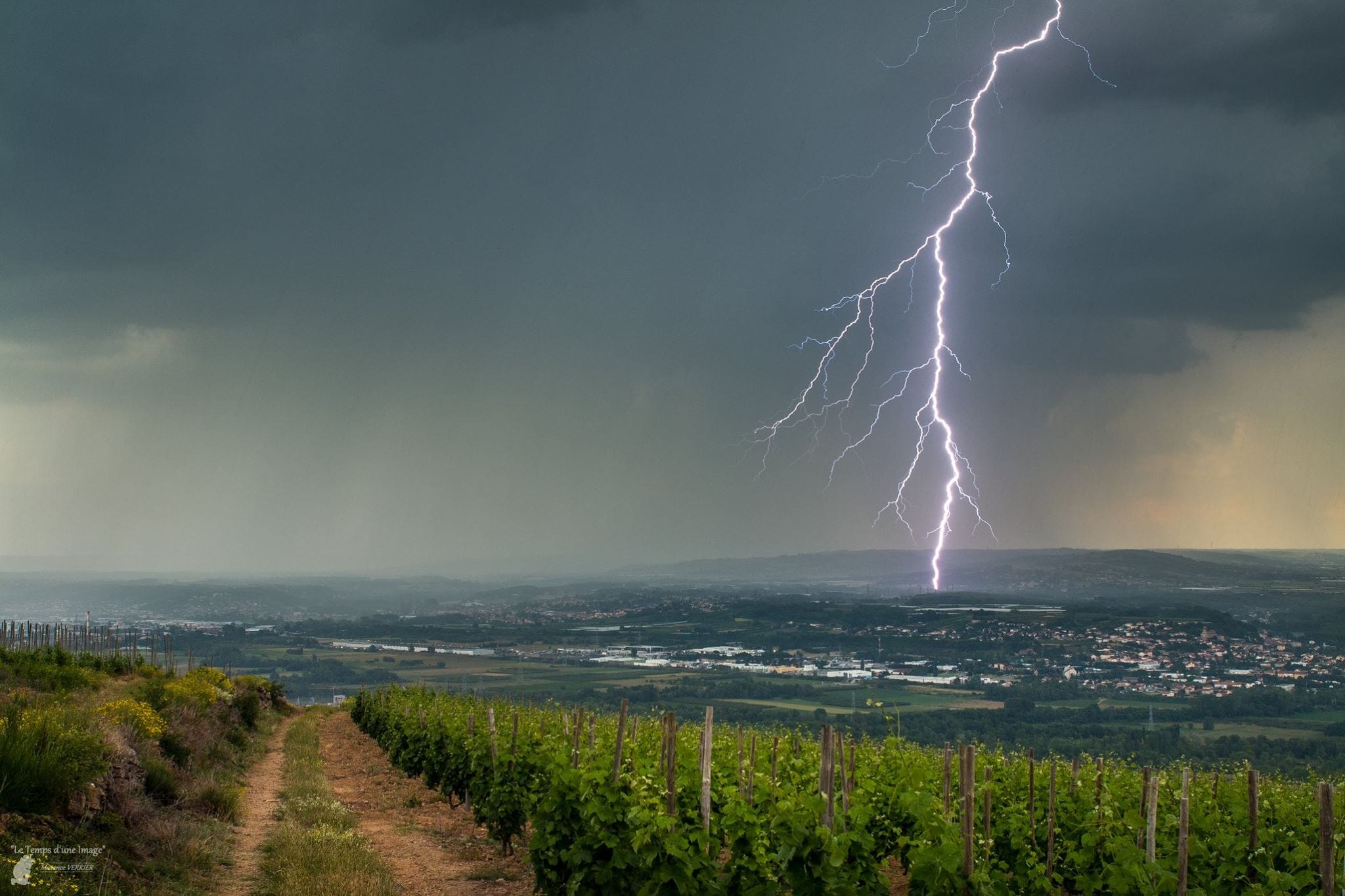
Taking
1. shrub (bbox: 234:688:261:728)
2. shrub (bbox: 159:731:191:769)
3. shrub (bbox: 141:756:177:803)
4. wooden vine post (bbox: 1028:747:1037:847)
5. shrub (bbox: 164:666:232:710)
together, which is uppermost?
wooden vine post (bbox: 1028:747:1037:847)

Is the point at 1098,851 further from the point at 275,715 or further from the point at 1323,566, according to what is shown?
the point at 1323,566

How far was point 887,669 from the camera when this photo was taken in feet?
307

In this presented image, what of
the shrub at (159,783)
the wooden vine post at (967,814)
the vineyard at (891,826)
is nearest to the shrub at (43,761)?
the shrub at (159,783)

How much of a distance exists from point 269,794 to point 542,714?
633 cm

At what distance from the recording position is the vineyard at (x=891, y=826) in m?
8.38

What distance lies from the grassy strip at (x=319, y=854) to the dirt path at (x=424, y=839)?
20.1 inches

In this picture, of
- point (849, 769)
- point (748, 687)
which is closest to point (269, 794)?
point (849, 769)

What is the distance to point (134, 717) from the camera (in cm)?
1669

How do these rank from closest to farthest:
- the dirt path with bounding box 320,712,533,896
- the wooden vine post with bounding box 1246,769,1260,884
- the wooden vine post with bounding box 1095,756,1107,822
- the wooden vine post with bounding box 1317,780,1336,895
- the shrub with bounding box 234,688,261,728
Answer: the wooden vine post with bounding box 1317,780,1336,895, the wooden vine post with bounding box 1246,769,1260,884, the wooden vine post with bounding box 1095,756,1107,822, the dirt path with bounding box 320,712,533,896, the shrub with bounding box 234,688,261,728

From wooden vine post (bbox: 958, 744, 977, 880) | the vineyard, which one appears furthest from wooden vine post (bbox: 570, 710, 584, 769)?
wooden vine post (bbox: 958, 744, 977, 880)

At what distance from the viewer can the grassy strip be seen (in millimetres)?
10250

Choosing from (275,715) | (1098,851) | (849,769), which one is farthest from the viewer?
(275,715)

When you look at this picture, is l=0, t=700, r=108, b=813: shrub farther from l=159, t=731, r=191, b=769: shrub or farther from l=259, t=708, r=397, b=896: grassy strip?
l=159, t=731, r=191, b=769: shrub

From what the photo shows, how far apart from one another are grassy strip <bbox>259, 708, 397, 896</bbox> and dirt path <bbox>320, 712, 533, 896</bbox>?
510 millimetres
